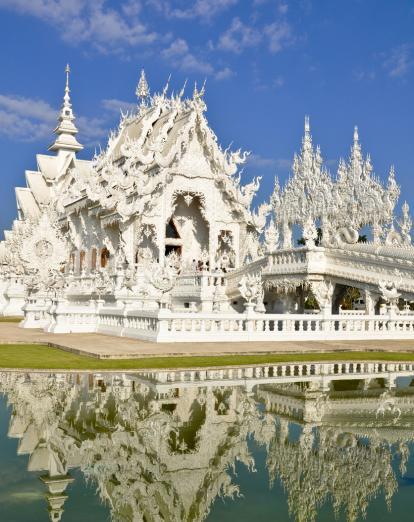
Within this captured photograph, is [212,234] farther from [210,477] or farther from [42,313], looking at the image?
[210,477]

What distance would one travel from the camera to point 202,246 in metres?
35.6

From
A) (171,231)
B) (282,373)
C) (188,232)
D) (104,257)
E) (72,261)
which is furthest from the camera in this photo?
(72,261)

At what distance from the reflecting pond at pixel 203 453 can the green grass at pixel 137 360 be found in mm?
2075

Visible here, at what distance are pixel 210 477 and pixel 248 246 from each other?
2987 cm

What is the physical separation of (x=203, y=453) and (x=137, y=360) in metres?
6.55

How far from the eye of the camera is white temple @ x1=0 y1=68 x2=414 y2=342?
20.9 meters

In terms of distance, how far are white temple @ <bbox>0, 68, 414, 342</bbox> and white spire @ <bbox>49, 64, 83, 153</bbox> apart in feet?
46.7

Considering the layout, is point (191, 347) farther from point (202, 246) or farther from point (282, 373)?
point (202, 246)

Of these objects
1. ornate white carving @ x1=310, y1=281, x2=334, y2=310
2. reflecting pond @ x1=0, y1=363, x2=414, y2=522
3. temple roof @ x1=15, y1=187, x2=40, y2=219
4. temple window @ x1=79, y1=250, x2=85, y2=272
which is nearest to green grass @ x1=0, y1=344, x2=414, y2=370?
reflecting pond @ x1=0, y1=363, x2=414, y2=522

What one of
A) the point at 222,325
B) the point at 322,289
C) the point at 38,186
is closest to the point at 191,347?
the point at 222,325

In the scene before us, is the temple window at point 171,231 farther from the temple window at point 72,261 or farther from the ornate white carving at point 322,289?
the ornate white carving at point 322,289

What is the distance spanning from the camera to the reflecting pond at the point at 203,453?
174 inches

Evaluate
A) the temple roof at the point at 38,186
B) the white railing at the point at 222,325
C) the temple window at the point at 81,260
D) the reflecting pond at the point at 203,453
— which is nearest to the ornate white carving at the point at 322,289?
the white railing at the point at 222,325

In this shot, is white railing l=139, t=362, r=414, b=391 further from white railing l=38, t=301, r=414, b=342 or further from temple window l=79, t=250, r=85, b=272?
temple window l=79, t=250, r=85, b=272
